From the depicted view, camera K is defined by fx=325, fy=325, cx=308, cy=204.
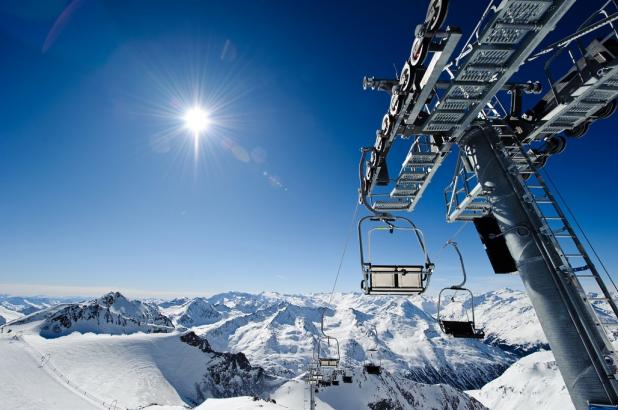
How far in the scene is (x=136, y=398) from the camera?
12544 centimetres

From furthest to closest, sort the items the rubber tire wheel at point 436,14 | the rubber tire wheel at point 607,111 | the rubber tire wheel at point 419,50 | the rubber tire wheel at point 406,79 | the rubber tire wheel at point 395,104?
the rubber tire wheel at point 607,111 < the rubber tire wheel at point 395,104 < the rubber tire wheel at point 406,79 < the rubber tire wheel at point 419,50 < the rubber tire wheel at point 436,14

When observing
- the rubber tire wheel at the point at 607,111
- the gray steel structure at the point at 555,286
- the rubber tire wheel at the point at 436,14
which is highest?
the rubber tire wheel at the point at 607,111

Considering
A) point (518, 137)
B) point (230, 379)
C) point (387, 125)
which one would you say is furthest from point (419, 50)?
point (230, 379)

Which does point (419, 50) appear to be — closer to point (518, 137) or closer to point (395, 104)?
point (395, 104)

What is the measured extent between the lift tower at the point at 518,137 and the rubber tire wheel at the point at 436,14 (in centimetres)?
2

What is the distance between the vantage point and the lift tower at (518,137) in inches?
274

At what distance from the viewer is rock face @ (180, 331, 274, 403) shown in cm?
16100

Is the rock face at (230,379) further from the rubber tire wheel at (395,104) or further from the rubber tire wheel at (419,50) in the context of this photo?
the rubber tire wheel at (419,50)

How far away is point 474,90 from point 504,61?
95 centimetres

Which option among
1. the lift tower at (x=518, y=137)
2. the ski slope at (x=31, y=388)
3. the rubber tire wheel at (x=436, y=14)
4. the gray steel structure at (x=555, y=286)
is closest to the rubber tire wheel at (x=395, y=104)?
the lift tower at (x=518, y=137)

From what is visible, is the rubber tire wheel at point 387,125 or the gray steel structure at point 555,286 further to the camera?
the rubber tire wheel at point 387,125

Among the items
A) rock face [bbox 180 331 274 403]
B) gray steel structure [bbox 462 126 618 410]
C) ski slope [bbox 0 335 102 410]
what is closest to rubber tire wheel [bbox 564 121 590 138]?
gray steel structure [bbox 462 126 618 410]

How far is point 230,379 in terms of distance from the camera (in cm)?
17238


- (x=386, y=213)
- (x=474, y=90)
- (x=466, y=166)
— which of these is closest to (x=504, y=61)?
(x=474, y=90)
